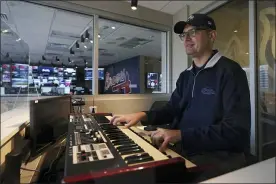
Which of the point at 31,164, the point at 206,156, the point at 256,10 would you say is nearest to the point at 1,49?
the point at 31,164

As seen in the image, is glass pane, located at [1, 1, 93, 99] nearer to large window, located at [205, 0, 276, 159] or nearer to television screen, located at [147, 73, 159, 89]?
television screen, located at [147, 73, 159, 89]

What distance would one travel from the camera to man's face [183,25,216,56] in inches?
42.3

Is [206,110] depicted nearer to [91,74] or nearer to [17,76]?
[17,76]

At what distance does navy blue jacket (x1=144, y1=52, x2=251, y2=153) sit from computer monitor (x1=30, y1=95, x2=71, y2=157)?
584mm

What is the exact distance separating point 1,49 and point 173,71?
2766 millimetres

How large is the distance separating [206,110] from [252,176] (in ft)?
1.91

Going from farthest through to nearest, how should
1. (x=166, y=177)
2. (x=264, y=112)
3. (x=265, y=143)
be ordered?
(x=264, y=112) → (x=265, y=143) → (x=166, y=177)

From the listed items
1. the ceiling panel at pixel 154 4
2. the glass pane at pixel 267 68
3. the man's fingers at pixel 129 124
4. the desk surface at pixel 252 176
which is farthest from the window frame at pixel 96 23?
the desk surface at pixel 252 176

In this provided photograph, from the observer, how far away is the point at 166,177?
1.57 ft

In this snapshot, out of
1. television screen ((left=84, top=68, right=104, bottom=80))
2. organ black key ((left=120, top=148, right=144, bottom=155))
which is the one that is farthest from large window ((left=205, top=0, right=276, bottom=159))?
television screen ((left=84, top=68, right=104, bottom=80))

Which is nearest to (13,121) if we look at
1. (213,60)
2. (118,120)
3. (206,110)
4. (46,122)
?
(46,122)

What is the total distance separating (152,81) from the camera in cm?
356

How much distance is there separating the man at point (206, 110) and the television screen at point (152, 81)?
2.11m

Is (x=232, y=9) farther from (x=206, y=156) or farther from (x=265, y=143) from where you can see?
(x=206, y=156)
